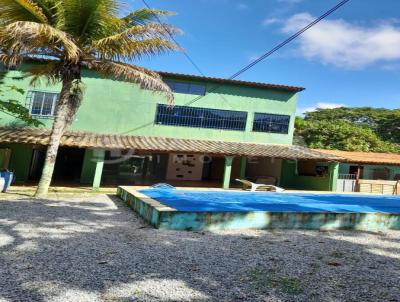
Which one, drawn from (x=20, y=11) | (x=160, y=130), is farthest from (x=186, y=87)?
(x=20, y=11)

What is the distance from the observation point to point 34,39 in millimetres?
12172

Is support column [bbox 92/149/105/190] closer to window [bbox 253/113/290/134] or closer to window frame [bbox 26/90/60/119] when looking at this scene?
window frame [bbox 26/90/60/119]

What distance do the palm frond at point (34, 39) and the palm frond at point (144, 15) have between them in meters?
2.84

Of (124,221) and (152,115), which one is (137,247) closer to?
(124,221)

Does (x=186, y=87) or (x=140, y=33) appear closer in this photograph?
(x=140, y=33)

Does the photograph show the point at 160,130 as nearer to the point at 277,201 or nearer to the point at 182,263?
the point at 277,201

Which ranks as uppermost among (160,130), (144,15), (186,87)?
(144,15)

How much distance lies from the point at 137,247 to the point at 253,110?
18.0 m

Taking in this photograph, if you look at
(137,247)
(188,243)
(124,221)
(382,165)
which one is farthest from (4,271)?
(382,165)

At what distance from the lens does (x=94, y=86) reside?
2170cm

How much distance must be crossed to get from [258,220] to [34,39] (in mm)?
10295

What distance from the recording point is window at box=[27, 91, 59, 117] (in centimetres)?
2119

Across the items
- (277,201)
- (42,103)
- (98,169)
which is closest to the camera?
(277,201)

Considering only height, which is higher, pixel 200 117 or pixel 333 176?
pixel 200 117
